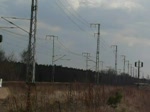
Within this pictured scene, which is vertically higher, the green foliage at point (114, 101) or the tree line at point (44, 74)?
the tree line at point (44, 74)

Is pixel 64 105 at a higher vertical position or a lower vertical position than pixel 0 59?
lower

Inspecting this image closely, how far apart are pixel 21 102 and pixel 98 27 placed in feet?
212

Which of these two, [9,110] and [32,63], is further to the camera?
[32,63]

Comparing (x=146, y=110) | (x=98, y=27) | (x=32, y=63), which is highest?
(x=98, y=27)

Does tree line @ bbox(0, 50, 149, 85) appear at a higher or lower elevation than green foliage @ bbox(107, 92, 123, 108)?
higher

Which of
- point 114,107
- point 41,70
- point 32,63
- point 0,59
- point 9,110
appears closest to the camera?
point 9,110

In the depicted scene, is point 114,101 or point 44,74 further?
point 44,74

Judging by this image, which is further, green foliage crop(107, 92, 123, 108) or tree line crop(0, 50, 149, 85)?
tree line crop(0, 50, 149, 85)

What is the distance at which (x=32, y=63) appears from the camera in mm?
34969

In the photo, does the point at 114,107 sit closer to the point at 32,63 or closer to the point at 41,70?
the point at 32,63

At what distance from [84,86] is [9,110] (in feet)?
21.4

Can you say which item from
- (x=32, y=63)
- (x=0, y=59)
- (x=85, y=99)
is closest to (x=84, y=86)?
(x=85, y=99)

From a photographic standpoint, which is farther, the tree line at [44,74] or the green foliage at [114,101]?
the tree line at [44,74]

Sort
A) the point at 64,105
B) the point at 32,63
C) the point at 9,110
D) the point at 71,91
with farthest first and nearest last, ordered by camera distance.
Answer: the point at 32,63
the point at 71,91
the point at 64,105
the point at 9,110
